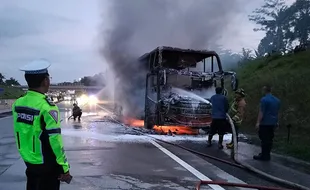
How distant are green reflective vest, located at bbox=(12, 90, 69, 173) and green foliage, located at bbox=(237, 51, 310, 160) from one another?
6.63 metres

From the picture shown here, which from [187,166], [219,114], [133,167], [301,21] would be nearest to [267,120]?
[219,114]

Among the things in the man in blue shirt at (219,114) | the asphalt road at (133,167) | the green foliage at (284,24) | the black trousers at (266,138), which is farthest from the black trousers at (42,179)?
the green foliage at (284,24)

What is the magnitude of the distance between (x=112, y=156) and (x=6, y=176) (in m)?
2.55

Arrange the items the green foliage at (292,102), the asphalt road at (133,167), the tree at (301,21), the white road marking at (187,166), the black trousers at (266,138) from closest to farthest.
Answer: the white road marking at (187,166) < the asphalt road at (133,167) < the black trousers at (266,138) < the green foliage at (292,102) < the tree at (301,21)

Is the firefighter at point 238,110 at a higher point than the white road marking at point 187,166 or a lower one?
higher

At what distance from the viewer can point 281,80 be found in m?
19.0

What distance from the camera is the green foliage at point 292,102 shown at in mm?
Result: 10147

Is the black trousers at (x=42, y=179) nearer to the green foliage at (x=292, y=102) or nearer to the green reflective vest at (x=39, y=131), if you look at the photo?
the green reflective vest at (x=39, y=131)

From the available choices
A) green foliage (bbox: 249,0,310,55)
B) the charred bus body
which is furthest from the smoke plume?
green foliage (bbox: 249,0,310,55)

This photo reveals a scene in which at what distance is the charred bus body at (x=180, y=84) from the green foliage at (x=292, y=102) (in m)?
2.52

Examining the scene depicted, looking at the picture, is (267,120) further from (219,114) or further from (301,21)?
(301,21)

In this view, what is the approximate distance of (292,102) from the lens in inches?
618

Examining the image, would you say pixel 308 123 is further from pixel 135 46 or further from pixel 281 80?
pixel 135 46

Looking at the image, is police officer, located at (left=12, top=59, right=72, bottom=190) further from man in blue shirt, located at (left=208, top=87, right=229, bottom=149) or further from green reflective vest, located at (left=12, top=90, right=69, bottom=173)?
man in blue shirt, located at (left=208, top=87, right=229, bottom=149)
